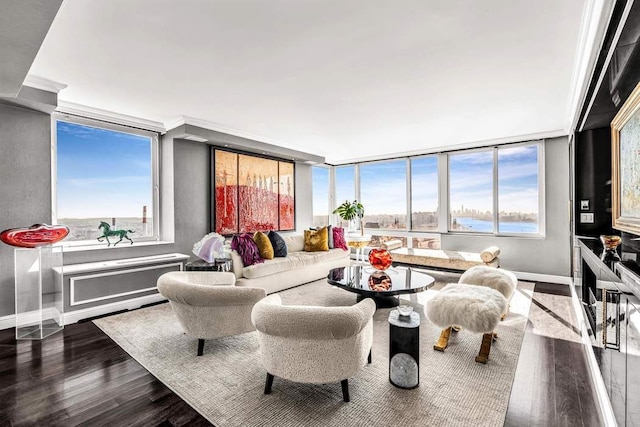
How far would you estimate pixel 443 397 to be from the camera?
207 centimetres

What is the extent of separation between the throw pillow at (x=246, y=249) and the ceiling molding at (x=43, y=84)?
253 centimetres

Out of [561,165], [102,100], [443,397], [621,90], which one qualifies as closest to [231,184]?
[102,100]

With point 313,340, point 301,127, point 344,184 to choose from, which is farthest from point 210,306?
point 344,184

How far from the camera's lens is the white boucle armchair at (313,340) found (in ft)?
5.93

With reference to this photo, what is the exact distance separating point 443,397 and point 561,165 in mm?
4932

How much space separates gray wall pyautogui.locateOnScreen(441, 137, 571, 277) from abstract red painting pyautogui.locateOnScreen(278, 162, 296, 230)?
427 cm

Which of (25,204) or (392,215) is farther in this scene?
(392,215)

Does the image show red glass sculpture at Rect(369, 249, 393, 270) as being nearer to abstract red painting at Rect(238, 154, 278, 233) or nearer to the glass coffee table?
the glass coffee table

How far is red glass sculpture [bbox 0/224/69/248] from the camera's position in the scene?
9.98 ft

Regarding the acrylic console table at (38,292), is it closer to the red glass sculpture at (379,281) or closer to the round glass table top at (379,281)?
the round glass table top at (379,281)

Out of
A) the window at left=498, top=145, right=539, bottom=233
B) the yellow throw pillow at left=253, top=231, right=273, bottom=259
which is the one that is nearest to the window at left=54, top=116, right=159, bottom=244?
the yellow throw pillow at left=253, top=231, right=273, bottom=259

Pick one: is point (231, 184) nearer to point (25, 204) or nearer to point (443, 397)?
point (25, 204)

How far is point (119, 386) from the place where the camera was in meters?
2.25

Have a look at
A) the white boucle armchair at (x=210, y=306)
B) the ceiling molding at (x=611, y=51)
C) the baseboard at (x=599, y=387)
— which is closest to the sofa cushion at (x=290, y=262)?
the white boucle armchair at (x=210, y=306)
